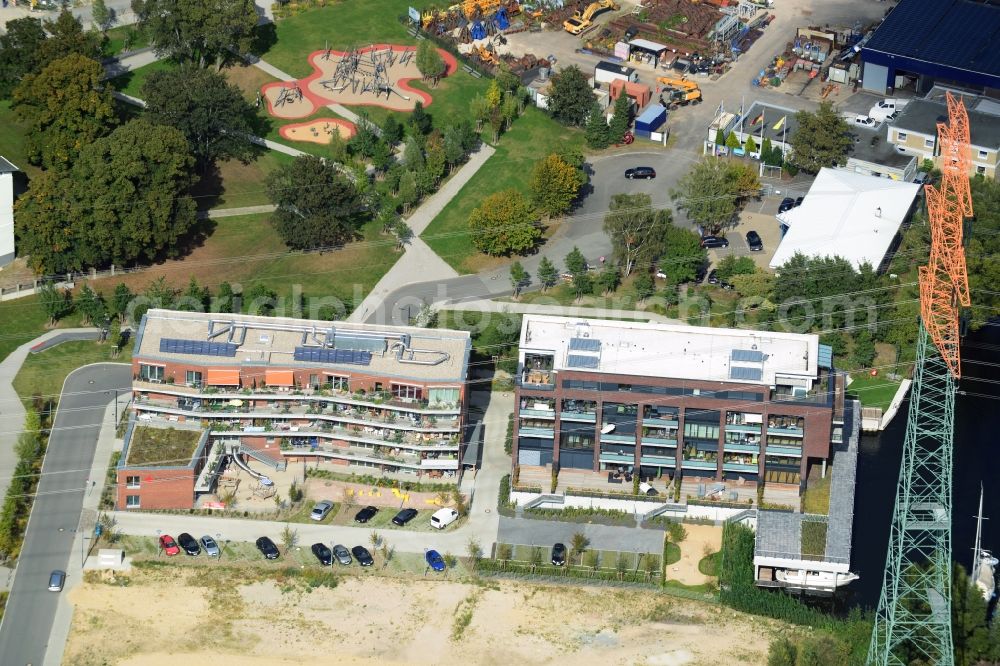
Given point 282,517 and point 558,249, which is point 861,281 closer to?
point 558,249

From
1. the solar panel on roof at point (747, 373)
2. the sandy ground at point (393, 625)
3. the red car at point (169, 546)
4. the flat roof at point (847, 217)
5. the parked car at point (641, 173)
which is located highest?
the parked car at point (641, 173)

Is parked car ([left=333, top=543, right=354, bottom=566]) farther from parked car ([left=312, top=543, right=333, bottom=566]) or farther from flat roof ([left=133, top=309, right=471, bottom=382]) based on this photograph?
flat roof ([left=133, top=309, right=471, bottom=382])

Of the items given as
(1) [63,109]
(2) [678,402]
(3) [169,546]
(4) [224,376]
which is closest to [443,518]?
(2) [678,402]

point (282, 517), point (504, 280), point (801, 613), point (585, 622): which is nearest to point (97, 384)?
point (282, 517)

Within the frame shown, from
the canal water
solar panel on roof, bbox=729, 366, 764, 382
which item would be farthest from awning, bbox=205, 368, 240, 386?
the canal water

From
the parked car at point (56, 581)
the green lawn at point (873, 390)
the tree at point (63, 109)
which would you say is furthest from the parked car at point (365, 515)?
the tree at point (63, 109)

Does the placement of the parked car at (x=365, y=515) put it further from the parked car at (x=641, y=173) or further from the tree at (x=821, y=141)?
the tree at (x=821, y=141)

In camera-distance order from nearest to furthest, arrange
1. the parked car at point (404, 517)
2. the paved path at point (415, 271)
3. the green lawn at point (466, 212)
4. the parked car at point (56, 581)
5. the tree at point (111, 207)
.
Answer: the parked car at point (56, 581) → the parked car at point (404, 517) → the paved path at point (415, 271) → the tree at point (111, 207) → the green lawn at point (466, 212)
